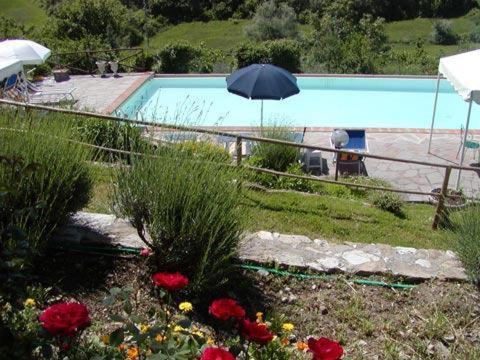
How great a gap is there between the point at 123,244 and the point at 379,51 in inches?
723

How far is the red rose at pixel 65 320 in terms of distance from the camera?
6.48ft

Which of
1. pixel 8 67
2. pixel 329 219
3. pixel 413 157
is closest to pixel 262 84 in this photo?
pixel 413 157

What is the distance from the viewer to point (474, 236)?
3.93 meters

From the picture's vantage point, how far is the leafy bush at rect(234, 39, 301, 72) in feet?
61.8

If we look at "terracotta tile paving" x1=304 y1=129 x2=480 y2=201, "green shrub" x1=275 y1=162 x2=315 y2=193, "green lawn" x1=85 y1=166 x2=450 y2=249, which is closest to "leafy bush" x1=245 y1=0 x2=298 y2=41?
"terracotta tile paving" x1=304 y1=129 x2=480 y2=201

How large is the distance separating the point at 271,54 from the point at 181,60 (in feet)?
10.1

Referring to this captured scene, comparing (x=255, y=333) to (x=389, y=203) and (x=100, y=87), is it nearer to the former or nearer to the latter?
(x=389, y=203)

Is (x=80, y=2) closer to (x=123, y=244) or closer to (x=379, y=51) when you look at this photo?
(x=379, y=51)

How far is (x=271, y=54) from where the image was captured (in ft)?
62.0

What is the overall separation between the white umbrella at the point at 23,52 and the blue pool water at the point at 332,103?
2597 millimetres

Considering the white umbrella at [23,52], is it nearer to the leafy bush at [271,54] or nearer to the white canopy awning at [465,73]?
the white canopy awning at [465,73]

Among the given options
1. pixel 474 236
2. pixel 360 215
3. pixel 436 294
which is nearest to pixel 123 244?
pixel 436 294

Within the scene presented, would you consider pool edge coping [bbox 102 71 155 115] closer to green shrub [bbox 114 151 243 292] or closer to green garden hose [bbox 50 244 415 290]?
green garden hose [bbox 50 244 415 290]

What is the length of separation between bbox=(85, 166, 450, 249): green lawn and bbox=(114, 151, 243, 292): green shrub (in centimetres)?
133
